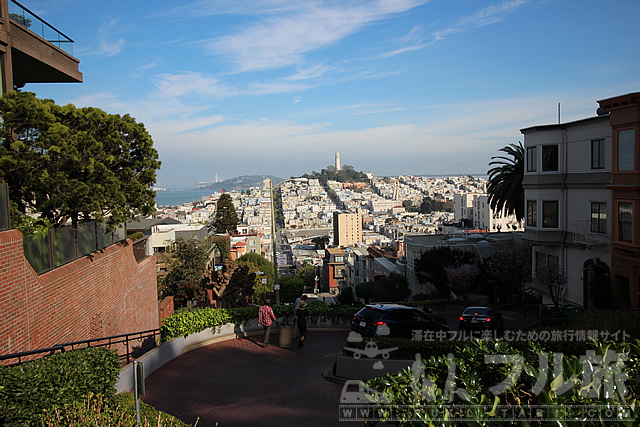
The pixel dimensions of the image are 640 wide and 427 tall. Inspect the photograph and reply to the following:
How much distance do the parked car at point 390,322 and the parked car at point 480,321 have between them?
2.44 m

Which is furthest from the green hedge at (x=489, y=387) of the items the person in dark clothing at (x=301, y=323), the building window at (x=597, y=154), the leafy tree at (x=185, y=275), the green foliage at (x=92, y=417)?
the leafy tree at (x=185, y=275)

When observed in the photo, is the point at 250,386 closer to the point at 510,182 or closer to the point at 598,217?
the point at 598,217

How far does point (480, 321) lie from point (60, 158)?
12.5 m

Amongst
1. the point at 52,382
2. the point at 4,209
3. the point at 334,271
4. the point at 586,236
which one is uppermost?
the point at 4,209

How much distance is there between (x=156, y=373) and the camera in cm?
1098

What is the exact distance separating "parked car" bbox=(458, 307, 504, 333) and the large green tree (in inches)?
418

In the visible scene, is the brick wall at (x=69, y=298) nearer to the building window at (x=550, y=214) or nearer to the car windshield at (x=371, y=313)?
the car windshield at (x=371, y=313)

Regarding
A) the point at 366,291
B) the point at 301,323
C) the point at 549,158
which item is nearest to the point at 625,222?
the point at 549,158

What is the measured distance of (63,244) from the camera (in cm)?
1117

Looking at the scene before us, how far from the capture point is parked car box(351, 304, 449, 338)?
12484mm

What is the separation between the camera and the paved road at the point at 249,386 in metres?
8.34

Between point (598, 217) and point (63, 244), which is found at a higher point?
point (598, 217)

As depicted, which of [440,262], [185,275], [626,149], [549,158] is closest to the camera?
[626,149]

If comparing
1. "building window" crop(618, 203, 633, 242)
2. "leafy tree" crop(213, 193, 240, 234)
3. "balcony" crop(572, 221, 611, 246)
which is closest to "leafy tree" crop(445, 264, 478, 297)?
"balcony" crop(572, 221, 611, 246)
